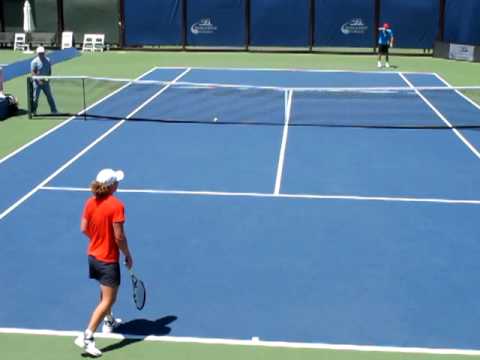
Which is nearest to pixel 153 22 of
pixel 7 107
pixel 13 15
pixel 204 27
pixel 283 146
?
pixel 204 27

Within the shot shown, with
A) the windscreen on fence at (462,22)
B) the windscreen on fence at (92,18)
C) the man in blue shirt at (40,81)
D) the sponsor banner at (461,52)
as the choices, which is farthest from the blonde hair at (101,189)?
the windscreen on fence at (92,18)

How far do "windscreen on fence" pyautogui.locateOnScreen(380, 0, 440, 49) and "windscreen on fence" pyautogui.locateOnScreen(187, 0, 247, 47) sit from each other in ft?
21.3

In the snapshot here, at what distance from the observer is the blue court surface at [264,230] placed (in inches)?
335

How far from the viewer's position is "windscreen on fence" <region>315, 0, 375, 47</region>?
115 feet

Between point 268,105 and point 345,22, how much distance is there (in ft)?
52.5

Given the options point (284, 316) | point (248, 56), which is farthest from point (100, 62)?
point (284, 316)

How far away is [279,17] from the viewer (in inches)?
1406

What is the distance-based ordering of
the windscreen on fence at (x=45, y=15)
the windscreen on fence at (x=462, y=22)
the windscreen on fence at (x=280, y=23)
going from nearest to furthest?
the windscreen on fence at (x=462, y=22), the windscreen on fence at (x=280, y=23), the windscreen on fence at (x=45, y=15)

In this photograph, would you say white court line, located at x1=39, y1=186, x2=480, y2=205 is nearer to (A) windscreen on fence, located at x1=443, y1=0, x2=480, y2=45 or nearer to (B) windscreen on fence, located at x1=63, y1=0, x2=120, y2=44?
(A) windscreen on fence, located at x1=443, y1=0, x2=480, y2=45

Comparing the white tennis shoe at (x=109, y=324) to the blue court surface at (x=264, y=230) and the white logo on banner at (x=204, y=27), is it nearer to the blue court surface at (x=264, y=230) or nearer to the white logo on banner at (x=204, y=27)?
the blue court surface at (x=264, y=230)

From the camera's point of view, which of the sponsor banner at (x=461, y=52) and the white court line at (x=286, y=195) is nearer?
the white court line at (x=286, y=195)

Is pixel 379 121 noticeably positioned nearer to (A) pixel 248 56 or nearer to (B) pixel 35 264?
(B) pixel 35 264

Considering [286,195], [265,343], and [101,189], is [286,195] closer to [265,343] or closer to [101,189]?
[265,343]

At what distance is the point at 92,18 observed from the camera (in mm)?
36781
